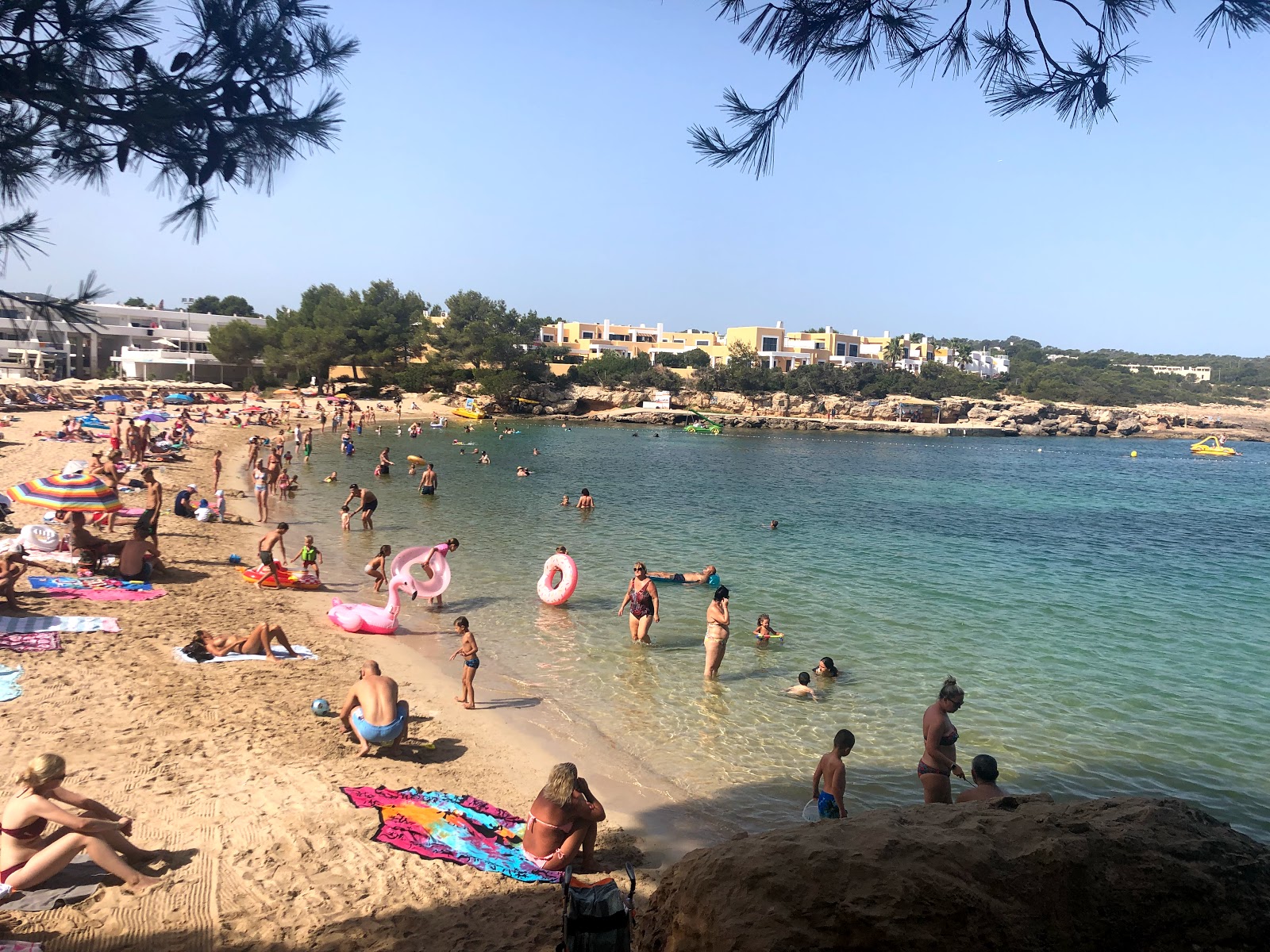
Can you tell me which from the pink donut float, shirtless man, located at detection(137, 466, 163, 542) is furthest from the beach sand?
the pink donut float

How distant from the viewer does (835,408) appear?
7938 centimetres

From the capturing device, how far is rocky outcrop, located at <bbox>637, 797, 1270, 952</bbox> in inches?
107

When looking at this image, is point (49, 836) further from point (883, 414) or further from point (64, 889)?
point (883, 414)

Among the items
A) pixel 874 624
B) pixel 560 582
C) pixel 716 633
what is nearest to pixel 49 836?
pixel 716 633

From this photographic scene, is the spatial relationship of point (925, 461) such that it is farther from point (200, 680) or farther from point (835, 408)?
point (200, 680)

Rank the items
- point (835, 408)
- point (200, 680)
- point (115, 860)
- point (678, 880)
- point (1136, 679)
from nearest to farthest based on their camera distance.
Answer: point (678, 880), point (115, 860), point (200, 680), point (1136, 679), point (835, 408)

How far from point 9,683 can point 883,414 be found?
7952 centimetres

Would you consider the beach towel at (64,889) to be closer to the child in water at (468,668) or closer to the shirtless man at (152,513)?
the child in water at (468,668)

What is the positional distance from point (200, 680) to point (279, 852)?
373 cm

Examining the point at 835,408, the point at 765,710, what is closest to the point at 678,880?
the point at 765,710

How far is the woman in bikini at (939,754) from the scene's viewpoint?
6.45 metres

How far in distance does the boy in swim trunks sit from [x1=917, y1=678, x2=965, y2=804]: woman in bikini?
0.67 metres

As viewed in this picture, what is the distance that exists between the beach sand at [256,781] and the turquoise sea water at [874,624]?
58.6 inches

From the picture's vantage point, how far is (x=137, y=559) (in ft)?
37.8
